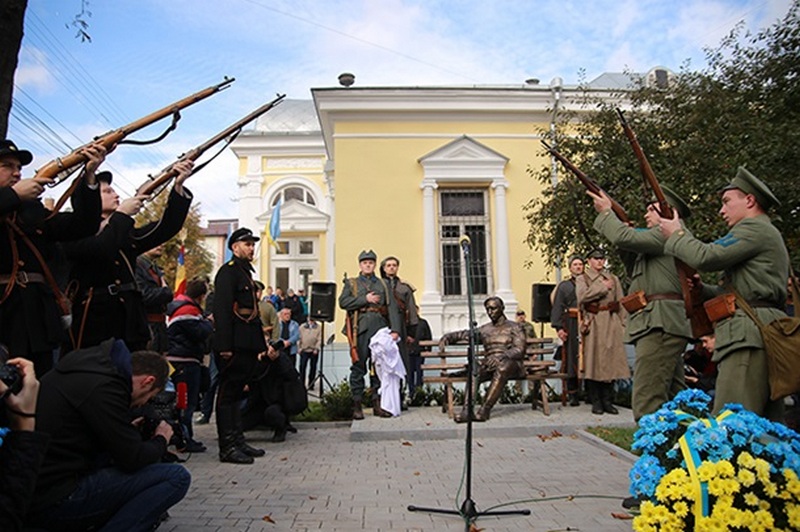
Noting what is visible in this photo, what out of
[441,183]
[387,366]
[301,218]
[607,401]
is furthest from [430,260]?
[301,218]

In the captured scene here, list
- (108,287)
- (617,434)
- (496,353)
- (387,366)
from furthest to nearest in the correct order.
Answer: (496,353) < (387,366) < (617,434) < (108,287)

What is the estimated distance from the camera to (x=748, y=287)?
371 cm

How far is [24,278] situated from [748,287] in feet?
14.4

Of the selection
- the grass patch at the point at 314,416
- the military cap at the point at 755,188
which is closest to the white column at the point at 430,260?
the grass patch at the point at 314,416

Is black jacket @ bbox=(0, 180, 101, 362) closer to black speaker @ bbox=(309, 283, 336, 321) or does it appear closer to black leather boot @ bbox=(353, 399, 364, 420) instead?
black leather boot @ bbox=(353, 399, 364, 420)

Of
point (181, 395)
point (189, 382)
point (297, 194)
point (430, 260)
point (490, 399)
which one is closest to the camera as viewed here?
point (181, 395)

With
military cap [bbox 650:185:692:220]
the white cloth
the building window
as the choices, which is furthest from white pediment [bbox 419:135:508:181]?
military cap [bbox 650:185:692:220]

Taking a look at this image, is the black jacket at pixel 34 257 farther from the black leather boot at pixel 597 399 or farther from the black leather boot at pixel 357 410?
the black leather boot at pixel 597 399

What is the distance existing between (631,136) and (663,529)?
3.34 metres

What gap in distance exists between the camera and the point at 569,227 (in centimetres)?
1105

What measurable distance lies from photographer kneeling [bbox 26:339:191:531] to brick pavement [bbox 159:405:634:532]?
1007 mm

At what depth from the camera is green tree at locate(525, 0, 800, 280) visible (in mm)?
8203

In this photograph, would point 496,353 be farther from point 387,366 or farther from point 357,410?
point 357,410

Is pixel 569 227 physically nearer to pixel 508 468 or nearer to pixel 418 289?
pixel 418 289
